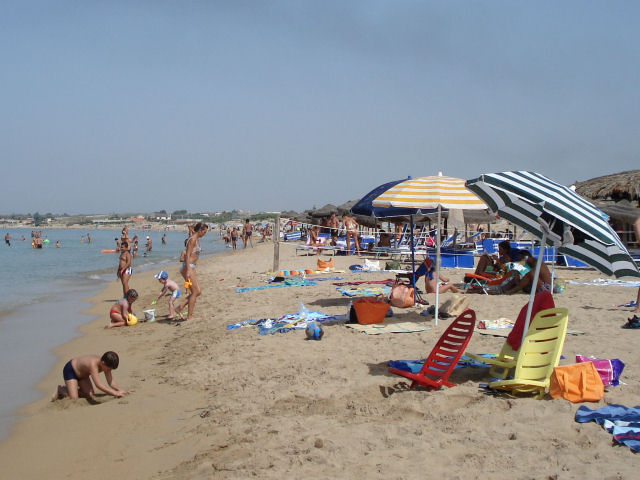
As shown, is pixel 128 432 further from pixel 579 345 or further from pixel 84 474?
pixel 579 345

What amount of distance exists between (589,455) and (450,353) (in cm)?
186

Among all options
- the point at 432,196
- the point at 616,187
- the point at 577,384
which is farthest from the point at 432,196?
the point at 616,187

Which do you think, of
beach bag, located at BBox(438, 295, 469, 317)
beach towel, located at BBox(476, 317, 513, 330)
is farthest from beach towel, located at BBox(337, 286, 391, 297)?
beach towel, located at BBox(476, 317, 513, 330)

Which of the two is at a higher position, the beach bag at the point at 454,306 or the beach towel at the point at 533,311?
the beach towel at the point at 533,311

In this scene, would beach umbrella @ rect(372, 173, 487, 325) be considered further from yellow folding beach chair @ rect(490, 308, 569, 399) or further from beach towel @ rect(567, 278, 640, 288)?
beach towel @ rect(567, 278, 640, 288)

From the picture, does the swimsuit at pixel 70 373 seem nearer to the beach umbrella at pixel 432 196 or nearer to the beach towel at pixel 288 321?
the beach towel at pixel 288 321

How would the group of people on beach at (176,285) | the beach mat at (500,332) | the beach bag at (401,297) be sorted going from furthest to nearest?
the group of people on beach at (176,285)
the beach bag at (401,297)
the beach mat at (500,332)

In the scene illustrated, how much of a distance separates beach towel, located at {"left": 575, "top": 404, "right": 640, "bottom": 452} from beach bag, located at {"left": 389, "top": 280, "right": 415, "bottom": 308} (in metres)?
4.48

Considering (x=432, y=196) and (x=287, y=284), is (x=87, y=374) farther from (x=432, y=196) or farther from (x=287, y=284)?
(x=287, y=284)

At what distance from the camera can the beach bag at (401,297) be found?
27.2 feet

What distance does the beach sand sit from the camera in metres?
3.31

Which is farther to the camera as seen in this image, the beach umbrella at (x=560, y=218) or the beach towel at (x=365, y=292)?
the beach towel at (x=365, y=292)

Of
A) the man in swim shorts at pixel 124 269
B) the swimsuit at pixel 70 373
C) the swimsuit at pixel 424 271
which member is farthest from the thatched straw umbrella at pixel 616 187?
the swimsuit at pixel 70 373

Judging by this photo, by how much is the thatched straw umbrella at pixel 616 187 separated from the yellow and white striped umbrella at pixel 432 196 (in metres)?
13.0
